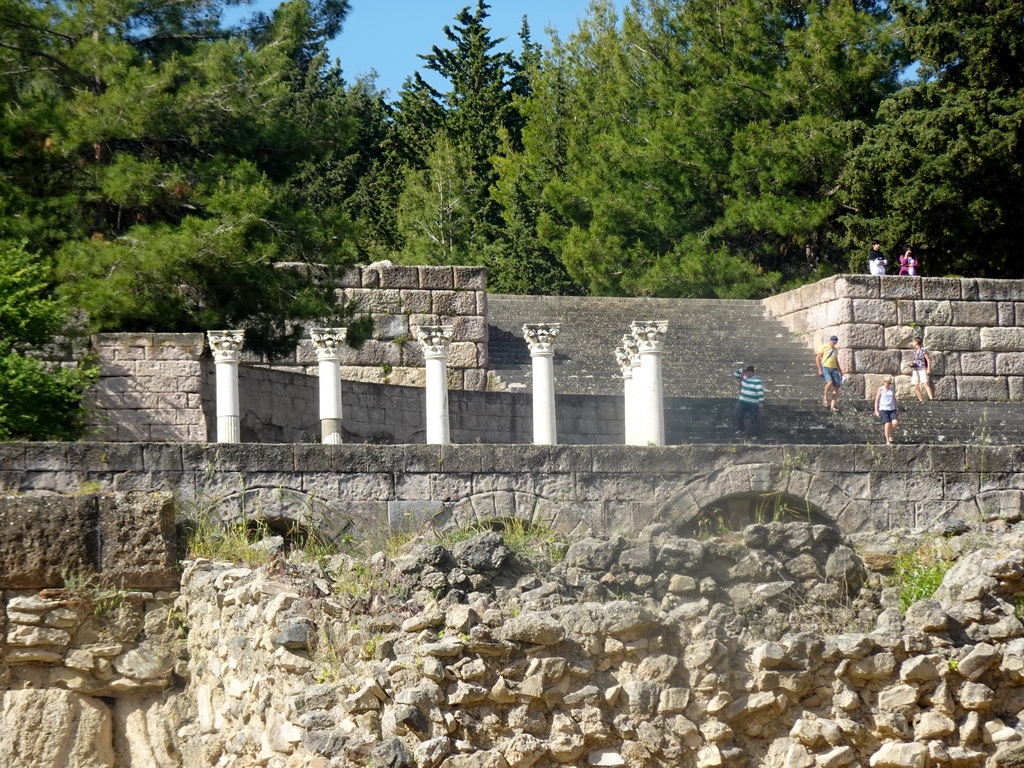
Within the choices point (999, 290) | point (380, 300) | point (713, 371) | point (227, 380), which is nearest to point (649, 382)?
point (227, 380)

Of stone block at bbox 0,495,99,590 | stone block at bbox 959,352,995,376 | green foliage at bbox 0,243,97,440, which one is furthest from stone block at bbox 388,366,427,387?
stone block at bbox 0,495,99,590

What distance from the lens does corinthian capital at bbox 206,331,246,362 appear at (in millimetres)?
15883

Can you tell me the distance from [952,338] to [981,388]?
81 cm

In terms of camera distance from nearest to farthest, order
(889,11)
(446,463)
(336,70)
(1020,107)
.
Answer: (446,463), (1020,107), (889,11), (336,70)

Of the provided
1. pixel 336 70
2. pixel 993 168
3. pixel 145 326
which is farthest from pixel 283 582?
pixel 336 70

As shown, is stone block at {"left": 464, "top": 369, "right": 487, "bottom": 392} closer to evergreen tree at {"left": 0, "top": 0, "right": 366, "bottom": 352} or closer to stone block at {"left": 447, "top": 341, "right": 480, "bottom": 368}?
stone block at {"left": 447, "top": 341, "right": 480, "bottom": 368}

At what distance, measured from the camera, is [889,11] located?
30.2 m

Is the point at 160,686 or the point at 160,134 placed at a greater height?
the point at 160,134

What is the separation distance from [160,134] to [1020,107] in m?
13.9

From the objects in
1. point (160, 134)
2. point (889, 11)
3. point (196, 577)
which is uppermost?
point (889, 11)

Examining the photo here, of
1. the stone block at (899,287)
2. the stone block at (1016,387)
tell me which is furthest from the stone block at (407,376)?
the stone block at (1016,387)

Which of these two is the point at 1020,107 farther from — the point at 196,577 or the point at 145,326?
the point at 196,577

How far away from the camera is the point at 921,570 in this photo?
10.7 m

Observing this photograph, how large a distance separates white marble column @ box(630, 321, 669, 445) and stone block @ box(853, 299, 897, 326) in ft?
22.3
